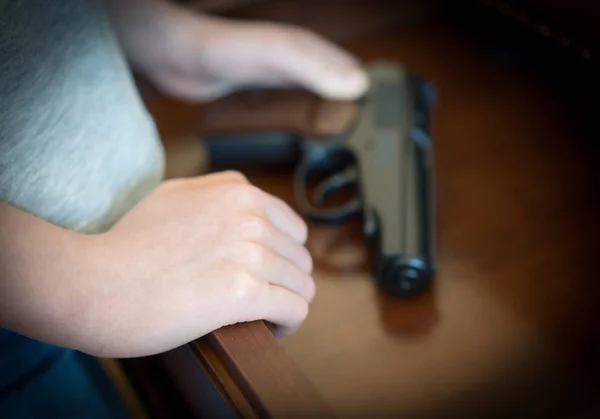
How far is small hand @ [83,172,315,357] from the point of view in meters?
0.39

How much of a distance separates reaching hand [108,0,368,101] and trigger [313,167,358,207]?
0.07m

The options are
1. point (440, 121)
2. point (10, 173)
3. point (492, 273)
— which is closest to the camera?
point (10, 173)

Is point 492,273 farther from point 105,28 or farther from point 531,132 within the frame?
Result: point 105,28

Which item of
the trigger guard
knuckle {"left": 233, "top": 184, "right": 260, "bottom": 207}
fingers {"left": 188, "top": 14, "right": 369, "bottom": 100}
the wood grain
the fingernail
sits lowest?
the wood grain

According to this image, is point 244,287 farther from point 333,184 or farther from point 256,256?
point 333,184

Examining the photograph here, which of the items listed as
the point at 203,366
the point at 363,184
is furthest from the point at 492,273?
the point at 203,366

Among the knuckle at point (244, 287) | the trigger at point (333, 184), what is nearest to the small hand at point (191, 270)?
the knuckle at point (244, 287)

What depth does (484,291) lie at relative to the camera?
0.52 m

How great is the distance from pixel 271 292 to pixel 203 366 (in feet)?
0.17

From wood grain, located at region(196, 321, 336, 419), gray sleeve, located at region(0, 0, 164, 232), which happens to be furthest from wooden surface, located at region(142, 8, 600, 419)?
gray sleeve, located at region(0, 0, 164, 232)

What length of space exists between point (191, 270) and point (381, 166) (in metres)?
0.20

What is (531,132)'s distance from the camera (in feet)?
A: 2.05

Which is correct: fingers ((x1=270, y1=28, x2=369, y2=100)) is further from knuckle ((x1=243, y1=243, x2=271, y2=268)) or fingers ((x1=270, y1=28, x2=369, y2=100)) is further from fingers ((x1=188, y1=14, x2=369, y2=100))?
knuckle ((x1=243, y1=243, x2=271, y2=268))

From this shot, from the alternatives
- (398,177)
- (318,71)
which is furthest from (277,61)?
(398,177)
